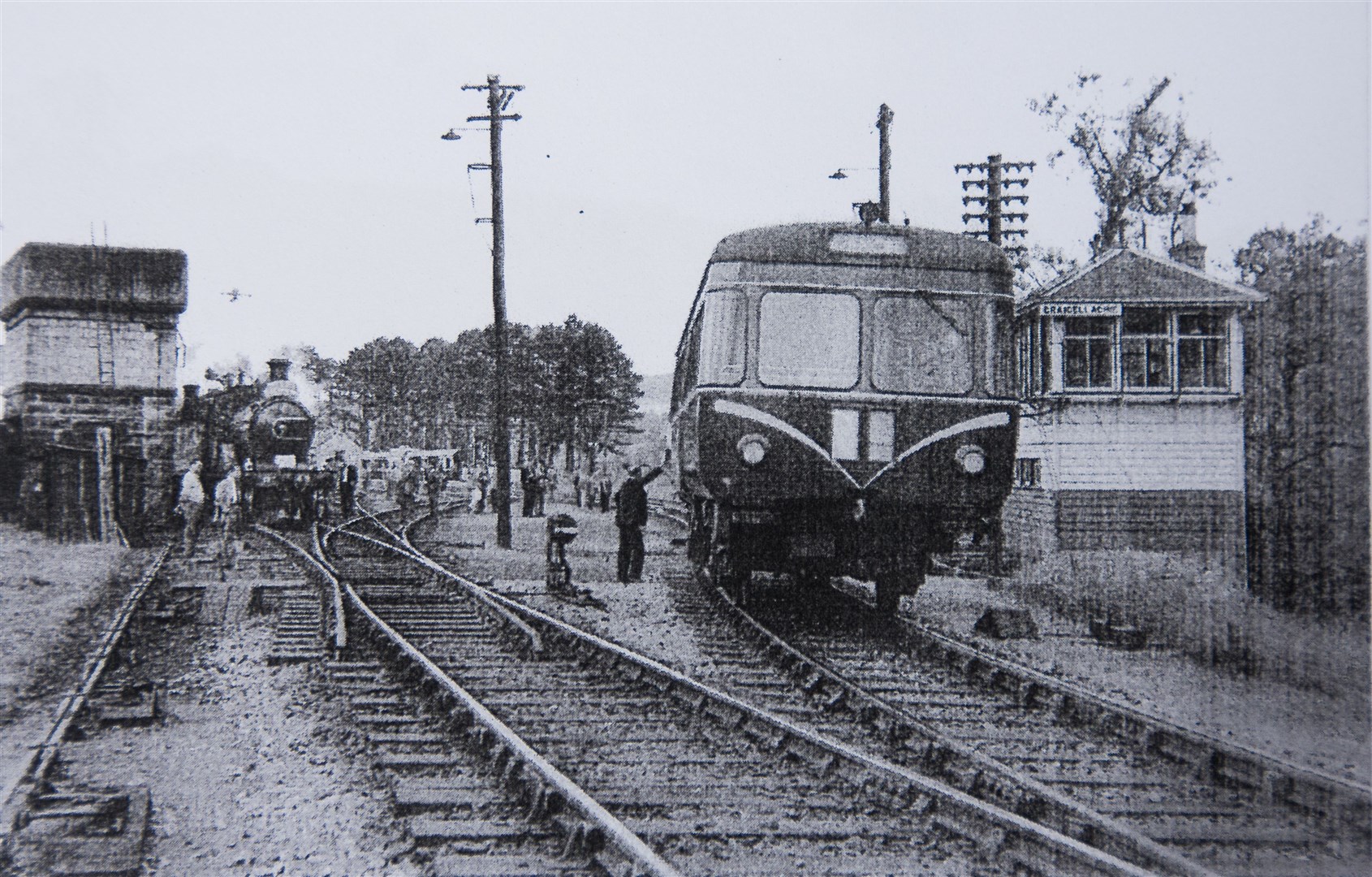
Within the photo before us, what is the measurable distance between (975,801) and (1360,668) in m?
4.40

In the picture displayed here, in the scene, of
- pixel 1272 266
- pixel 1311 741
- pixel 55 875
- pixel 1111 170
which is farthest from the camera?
pixel 1111 170

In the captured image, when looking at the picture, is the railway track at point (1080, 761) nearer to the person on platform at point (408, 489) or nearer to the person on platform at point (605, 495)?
the person on platform at point (605, 495)

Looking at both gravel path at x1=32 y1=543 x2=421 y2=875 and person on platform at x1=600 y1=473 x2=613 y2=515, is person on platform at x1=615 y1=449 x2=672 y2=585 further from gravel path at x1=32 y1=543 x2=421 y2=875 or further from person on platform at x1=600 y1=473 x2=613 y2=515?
person on platform at x1=600 y1=473 x2=613 y2=515

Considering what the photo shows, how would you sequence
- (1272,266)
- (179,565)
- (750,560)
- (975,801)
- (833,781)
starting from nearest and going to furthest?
(975,801)
(833,781)
(1272,266)
(750,560)
(179,565)

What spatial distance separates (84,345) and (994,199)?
9.53m

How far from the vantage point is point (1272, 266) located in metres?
7.97

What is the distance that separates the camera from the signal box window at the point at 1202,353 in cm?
1738

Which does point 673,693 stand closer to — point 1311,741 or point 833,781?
point 833,781

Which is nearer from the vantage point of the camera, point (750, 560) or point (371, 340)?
point (371, 340)

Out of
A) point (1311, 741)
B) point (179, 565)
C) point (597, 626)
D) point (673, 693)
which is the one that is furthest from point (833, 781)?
point (179, 565)

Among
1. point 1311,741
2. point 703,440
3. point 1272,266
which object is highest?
point 1272,266

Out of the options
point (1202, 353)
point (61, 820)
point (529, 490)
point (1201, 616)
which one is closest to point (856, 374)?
point (1201, 616)

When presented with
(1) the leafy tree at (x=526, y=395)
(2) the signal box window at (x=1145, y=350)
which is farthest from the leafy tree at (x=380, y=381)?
(2) the signal box window at (x=1145, y=350)

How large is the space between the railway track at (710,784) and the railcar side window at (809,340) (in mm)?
2433
